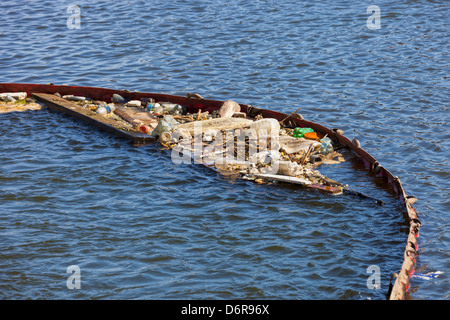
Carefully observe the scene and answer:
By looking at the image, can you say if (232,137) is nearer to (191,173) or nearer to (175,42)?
(191,173)

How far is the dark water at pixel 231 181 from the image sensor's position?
945 centimetres

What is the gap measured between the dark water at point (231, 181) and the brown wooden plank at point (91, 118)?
29 centimetres

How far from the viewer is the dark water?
31.0ft

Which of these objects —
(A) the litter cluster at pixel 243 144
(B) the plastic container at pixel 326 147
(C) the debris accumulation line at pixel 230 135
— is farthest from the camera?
(B) the plastic container at pixel 326 147

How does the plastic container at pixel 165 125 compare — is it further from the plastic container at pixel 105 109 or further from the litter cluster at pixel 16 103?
the litter cluster at pixel 16 103

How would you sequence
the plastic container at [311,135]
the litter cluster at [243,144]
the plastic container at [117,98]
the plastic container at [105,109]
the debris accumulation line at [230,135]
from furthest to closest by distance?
the plastic container at [117,98]
the plastic container at [105,109]
the plastic container at [311,135]
the litter cluster at [243,144]
the debris accumulation line at [230,135]

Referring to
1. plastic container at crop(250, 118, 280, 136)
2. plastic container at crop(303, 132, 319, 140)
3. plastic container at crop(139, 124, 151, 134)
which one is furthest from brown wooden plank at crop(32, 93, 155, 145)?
plastic container at crop(303, 132, 319, 140)

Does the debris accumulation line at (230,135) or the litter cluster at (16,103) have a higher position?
the litter cluster at (16,103)

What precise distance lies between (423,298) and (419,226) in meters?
1.77

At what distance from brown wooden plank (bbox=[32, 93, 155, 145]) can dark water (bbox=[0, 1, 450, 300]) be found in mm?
290

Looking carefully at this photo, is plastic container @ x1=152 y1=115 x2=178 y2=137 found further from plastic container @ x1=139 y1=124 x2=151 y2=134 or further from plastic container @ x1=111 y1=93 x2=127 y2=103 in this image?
plastic container @ x1=111 y1=93 x2=127 y2=103

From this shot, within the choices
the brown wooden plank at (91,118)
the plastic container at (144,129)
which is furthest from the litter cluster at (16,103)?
the plastic container at (144,129)

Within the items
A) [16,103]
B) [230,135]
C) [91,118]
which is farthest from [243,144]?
[16,103]

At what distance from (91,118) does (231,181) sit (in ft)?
18.4
